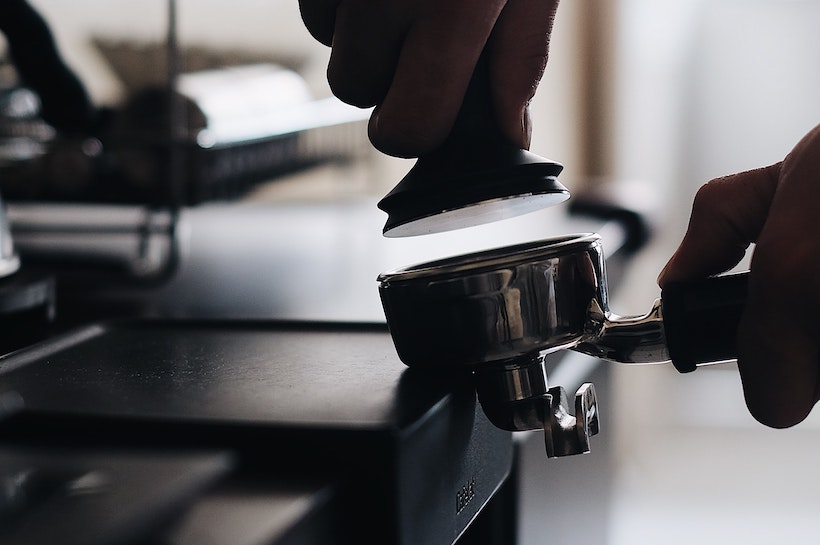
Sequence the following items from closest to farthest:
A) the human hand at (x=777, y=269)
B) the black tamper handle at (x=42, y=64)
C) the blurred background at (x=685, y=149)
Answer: the human hand at (x=777, y=269) < the black tamper handle at (x=42, y=64) < the blurred background at (x=685, y=149)

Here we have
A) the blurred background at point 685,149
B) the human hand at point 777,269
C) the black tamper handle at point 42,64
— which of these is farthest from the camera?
the blurred background at point 685,149

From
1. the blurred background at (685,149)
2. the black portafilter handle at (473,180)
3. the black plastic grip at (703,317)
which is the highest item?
the black portafilter handle at (473,180)

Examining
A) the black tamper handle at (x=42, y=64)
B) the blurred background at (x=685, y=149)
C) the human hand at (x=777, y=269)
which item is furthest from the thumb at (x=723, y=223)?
the blurred background at (x=685, y=149)

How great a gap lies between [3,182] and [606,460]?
598mm

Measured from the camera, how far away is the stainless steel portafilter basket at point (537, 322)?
33 cm

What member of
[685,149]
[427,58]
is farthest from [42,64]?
[685,149]

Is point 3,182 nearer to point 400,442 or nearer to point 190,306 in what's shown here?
point 190,306

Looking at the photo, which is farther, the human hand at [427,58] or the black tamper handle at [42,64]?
the black tamper handle at [42,64]

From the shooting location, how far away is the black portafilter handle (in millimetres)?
347

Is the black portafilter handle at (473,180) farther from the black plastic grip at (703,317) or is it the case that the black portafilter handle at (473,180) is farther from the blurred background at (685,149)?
the blurred background at (685,149)

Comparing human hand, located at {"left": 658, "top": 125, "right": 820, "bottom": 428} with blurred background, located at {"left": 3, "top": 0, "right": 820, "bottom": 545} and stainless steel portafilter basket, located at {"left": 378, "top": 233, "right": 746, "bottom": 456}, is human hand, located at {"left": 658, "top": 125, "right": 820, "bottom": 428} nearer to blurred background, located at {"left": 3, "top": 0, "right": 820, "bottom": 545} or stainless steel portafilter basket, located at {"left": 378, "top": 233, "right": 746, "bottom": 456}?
stainless steel portafilter basket, located at {"left": 378, "top": 233, "right": 746, "bottom": 456}

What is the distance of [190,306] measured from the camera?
0.65 meters

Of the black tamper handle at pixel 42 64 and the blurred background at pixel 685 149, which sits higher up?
the black tamper handle at pixel 42 64

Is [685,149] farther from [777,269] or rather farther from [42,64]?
[777,269]
